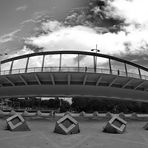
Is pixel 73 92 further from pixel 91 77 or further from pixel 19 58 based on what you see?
pixel 19 58

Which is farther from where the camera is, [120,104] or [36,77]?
[120,104]

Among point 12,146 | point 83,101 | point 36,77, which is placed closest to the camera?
point 12,146

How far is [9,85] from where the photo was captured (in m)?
34.4

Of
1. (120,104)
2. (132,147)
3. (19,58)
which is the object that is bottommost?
(132,147)

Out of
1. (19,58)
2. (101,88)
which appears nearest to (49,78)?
(101,88)

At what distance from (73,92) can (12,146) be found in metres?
22.6

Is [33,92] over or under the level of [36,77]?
under

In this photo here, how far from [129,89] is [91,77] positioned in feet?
30.1

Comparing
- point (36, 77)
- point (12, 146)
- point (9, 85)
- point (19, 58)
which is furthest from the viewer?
point (19, 58)

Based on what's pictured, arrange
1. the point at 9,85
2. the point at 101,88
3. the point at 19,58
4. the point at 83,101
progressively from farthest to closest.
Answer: the point at 83,101, the point at 19,58, the point at 9,85, the point at 101,88

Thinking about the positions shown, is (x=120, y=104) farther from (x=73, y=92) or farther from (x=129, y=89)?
(x=73, y=92)

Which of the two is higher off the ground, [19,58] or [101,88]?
[19,58]

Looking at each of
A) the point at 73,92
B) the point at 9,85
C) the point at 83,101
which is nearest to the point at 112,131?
the point at 73,92

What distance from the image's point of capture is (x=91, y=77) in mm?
29172
